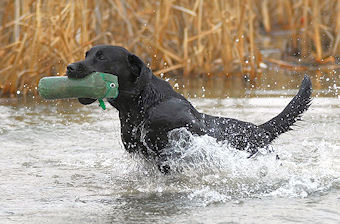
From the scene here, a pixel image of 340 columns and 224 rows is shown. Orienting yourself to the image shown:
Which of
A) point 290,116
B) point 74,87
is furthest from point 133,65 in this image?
point 290,116

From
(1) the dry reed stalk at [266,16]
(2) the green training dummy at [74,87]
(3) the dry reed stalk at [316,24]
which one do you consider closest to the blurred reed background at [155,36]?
(3) the dry reed stalk at [316,24]

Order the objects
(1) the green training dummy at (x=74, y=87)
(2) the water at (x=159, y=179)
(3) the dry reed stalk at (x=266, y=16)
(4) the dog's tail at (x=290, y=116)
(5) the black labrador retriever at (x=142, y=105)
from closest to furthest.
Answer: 1. (2) the water at (x=159, y=179)
2. (1) the green training dummy at (x=74, y=87)
3. (5) the black labrador retriever at (x=142, y=105)
4. (4) the dog's tail at (x=290, y=116)
5. (3) the dry reed stalk at (x=266, y=16)

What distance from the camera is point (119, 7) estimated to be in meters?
8.55

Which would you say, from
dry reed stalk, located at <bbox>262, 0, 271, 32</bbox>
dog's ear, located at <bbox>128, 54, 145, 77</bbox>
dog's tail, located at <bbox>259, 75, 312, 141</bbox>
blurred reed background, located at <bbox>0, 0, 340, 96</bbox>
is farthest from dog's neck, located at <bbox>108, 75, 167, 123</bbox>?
dry reed stalk, located at <bbox>262, 0, 271, 32</bbox>

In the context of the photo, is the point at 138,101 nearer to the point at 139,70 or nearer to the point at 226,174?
the point at 139,70

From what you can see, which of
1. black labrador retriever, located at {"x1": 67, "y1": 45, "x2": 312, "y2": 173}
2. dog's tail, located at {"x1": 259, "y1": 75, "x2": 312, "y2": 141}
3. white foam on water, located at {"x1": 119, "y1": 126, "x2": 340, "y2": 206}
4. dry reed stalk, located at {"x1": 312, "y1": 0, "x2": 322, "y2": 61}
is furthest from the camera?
dry reed stalk, located at {"x1": 312, "y1": 0, "x2": 322, "y2": 61}

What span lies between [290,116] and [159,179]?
1.21 metres

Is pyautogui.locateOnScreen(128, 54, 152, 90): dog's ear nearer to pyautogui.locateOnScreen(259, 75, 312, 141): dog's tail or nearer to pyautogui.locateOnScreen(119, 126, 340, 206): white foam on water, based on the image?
pyautogui.locateOnScreen(119, 126, 340, 206): white foam on water

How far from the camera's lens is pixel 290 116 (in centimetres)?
520

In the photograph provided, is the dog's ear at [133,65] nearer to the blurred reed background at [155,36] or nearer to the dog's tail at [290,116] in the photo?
the dog's tail at [290,116]

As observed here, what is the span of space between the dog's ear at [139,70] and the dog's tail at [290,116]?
1.10 m

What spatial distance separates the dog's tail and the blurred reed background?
10.5ft

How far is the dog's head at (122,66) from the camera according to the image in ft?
14.9

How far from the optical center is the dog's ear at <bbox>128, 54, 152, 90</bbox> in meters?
4.57
